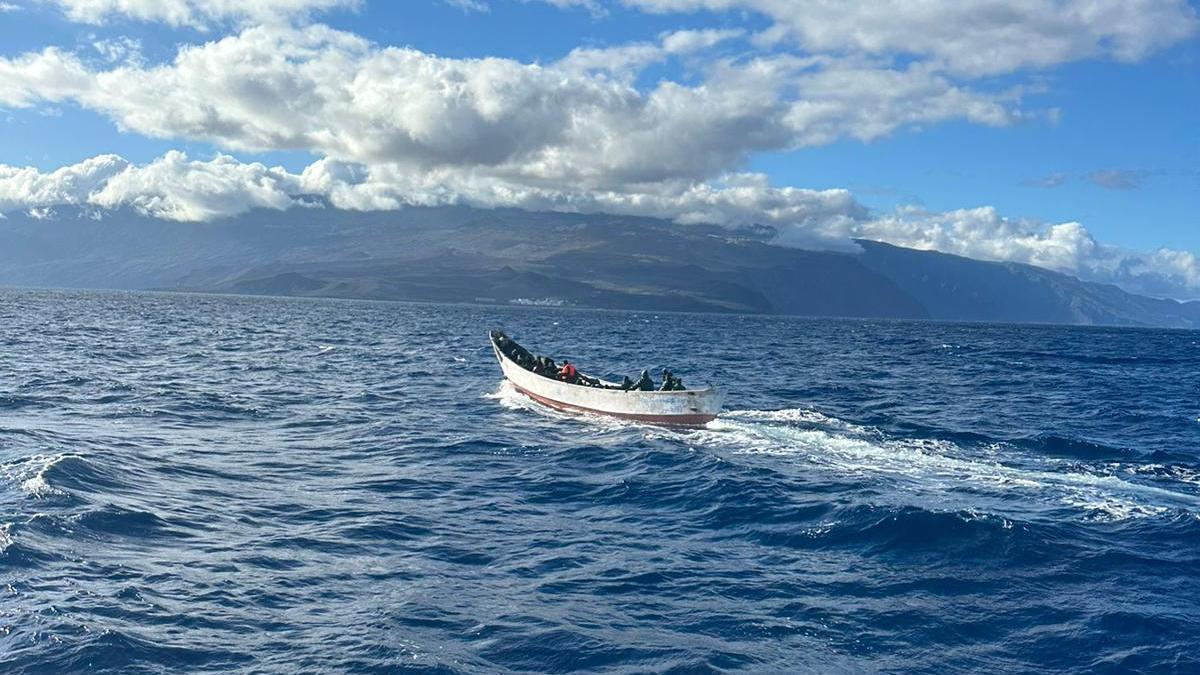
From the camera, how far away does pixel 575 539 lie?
23188 millimetres

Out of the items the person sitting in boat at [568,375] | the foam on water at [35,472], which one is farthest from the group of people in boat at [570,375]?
the foam on water at [35,472]

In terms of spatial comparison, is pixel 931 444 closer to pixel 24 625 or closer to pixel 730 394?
pixel 730 394

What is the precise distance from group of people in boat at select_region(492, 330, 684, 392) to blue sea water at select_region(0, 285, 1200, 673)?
114 inches

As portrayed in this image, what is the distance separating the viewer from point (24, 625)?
50.1 feet

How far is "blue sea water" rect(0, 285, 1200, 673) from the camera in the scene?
1585 cm

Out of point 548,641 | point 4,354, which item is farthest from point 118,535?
point 4,354

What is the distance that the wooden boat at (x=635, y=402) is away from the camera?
4184 cm

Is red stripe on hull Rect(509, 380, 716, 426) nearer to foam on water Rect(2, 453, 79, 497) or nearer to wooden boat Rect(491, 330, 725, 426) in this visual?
wooden boat Rect(491, 330, 725, 426)

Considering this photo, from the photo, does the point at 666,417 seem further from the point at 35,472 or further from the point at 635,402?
the point at 35,472

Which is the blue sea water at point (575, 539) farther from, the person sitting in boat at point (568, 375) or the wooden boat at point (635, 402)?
the person sitting in boat at point (568, 375)

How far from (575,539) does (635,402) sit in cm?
2071

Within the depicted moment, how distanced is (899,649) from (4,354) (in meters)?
70.6

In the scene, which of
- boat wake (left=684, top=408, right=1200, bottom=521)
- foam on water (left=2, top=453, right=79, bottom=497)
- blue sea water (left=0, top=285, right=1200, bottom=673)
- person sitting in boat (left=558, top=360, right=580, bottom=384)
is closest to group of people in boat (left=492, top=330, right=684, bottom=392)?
person sitting in boat (left=558, top=360, right=580, bottom=384)

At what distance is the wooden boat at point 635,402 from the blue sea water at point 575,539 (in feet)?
3.79
